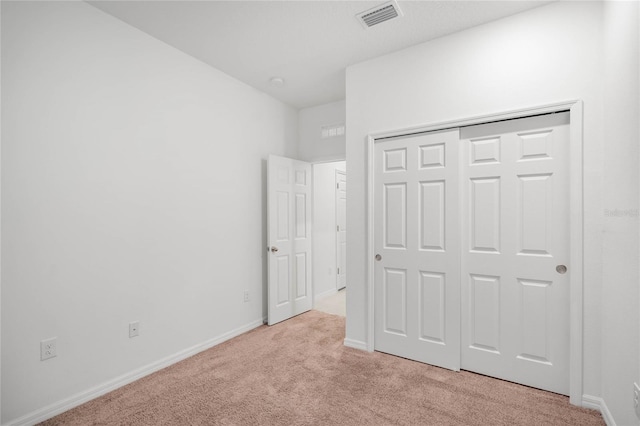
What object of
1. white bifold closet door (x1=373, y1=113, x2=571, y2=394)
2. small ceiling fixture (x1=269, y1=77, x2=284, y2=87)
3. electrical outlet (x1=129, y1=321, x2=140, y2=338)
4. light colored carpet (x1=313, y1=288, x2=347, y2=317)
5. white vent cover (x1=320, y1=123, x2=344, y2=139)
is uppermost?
small ceiling fixture (x1=269, y1=77, x2=284, y2=87)

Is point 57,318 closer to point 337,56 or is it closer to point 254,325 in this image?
point 254,325

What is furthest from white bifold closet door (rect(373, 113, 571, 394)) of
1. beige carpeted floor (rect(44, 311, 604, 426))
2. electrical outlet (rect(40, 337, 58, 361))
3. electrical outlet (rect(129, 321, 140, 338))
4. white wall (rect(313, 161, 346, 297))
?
electrical outlet (rect(40, 337, 58, 361))

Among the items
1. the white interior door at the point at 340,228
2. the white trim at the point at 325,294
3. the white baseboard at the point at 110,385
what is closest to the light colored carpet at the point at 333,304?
the white trim at the point at 325,294

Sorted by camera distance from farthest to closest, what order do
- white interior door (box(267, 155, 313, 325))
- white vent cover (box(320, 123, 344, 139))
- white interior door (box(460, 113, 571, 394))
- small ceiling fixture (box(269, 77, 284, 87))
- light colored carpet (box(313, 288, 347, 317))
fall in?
light colored carpet (box(313, 288, 347, 317))
white vent cover (box(320, 123, 344, 139))
white interior door (box(267, 155, 313, 325))
small ceiling fixture (box(269, 77, 284, 87))
white interior door (box(460, 113, 571, 394))

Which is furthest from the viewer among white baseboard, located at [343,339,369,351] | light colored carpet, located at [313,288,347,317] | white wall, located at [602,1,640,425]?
light colored carpet, located at [313,288,347,317]

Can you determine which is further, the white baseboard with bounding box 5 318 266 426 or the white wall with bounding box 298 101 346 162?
the white wall with bounding box 298 101 346 162

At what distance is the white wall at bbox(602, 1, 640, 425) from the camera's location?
1.60m

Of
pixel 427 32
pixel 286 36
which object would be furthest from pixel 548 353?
pixel 286 36

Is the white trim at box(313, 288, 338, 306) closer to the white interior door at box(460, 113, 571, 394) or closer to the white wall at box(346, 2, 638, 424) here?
the white wall at box(346, 2, 638, 424)

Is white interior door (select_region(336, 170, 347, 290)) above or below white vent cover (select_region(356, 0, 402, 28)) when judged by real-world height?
below

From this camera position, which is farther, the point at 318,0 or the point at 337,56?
the point at 337,56

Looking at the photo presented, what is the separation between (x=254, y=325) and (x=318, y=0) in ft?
10.4

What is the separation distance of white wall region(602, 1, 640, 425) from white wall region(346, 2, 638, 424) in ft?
0.04

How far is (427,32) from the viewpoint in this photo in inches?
101
